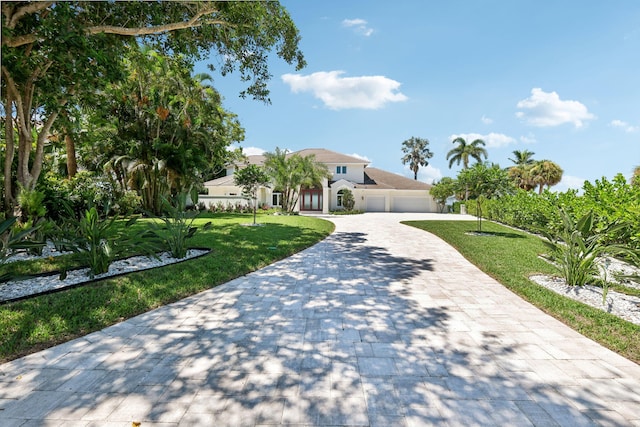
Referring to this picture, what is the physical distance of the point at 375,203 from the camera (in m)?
37.5

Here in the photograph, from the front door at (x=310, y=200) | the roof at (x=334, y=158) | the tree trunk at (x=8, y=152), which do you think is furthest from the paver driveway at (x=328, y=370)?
the roof at (x=334, y=158)

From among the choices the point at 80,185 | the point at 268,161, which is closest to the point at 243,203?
the point at 268,161

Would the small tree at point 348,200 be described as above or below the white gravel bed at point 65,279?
above

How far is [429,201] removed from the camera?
38.2 m

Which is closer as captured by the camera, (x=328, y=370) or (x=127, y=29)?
(x=328, y=370)

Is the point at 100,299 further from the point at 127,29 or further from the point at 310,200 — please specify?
the point at 310,200

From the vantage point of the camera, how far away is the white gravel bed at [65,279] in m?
5.51

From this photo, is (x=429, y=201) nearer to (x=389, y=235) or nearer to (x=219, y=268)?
(x=389, y=235)

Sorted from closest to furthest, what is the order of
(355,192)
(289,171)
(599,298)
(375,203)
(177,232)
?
(599,298)
(177,232)
(289,171)
(355,192)
(375,203)

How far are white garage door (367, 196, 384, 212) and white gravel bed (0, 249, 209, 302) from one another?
30934 mm

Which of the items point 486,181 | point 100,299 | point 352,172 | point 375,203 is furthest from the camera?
point 352,172

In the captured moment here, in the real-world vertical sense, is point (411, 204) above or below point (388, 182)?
below

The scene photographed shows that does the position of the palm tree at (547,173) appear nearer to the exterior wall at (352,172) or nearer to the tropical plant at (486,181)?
the exterior wall at (352,172)

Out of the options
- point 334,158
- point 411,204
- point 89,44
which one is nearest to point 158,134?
point 89,44
